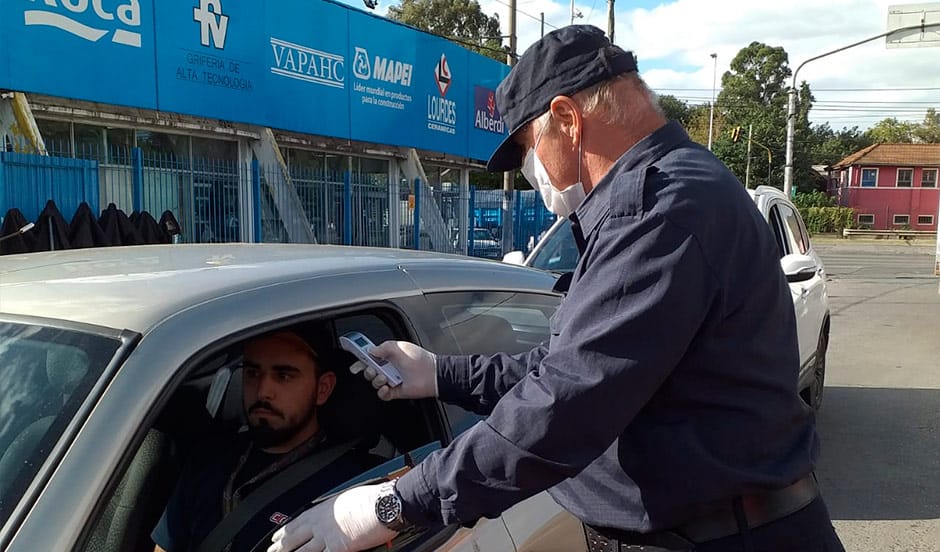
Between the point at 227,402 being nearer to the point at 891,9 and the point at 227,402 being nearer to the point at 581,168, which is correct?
the point at 581,168

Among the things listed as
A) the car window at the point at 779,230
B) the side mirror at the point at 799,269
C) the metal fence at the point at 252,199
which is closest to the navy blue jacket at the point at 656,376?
the side mirror at the point at 799,269

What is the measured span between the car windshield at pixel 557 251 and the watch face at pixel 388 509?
437 cm

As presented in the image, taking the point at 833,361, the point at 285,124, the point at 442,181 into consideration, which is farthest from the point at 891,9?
the point at 285,124

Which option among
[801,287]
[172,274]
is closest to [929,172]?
[801,287]

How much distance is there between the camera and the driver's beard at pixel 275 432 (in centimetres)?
213

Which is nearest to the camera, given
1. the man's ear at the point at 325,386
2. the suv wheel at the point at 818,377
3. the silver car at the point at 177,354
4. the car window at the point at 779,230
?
the silver car at the point at 177,354

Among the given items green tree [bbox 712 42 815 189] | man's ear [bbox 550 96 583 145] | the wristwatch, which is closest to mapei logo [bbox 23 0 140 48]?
man's ear [bbox 550 96 583 145]

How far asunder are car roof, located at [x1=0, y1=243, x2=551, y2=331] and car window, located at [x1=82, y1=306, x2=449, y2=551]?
16 centimetres

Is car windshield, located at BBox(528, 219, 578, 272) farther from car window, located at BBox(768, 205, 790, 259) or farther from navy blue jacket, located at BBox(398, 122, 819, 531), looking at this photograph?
navy blue jacket, located at BBox(398, 122, 819, 531)

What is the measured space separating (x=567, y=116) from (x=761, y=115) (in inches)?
2374

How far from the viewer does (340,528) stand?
4.69 feet

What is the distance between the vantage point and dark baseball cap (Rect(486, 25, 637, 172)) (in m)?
1.51

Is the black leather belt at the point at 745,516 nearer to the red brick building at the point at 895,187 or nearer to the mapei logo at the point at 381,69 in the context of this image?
the mapei logo at the point at 381,69

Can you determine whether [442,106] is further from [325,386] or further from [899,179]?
[899,179]
